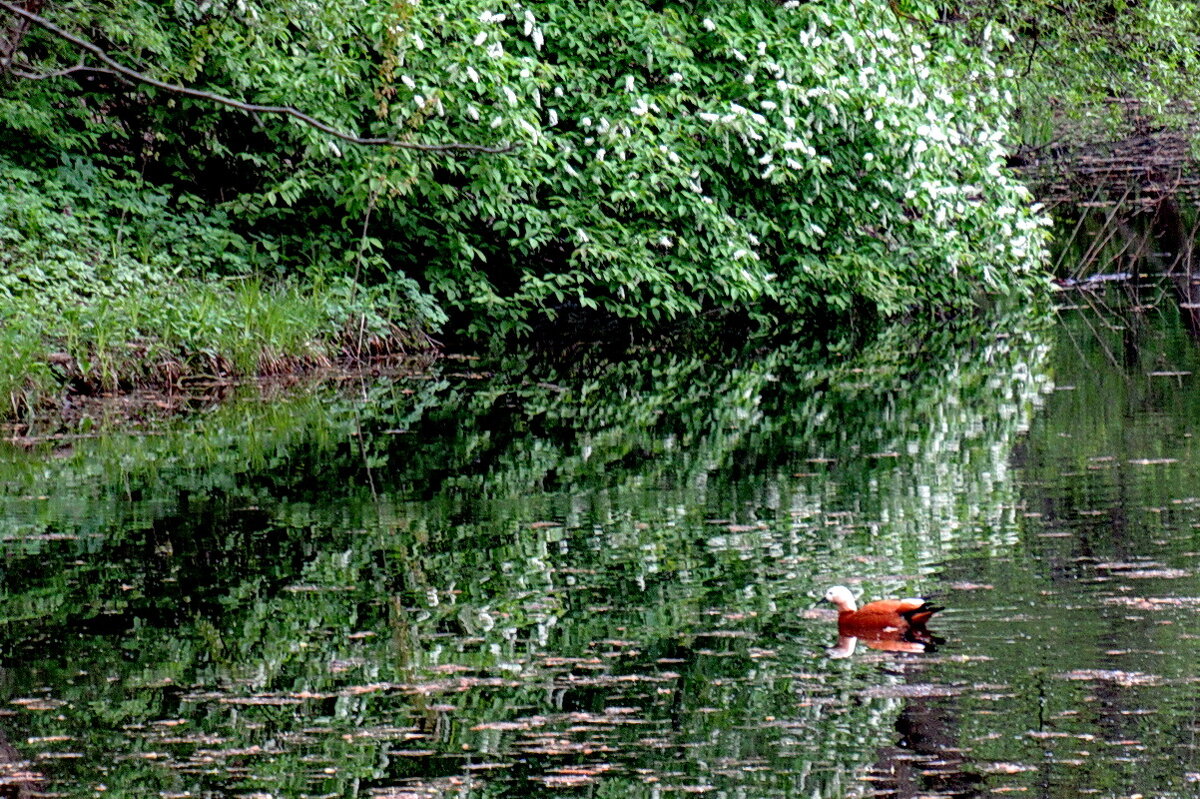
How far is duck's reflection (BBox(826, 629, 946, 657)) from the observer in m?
6.62

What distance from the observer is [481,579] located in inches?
322

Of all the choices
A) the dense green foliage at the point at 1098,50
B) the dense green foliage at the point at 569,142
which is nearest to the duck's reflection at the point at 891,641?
the dense green foliage at the point at 569,142

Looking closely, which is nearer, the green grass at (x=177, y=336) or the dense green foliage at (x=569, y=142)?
the green grass at (x=177, y=336)

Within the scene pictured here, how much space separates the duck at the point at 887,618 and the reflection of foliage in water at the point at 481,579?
131 millimetres

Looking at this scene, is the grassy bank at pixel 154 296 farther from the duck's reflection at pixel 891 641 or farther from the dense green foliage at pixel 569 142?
the duck's reflection at pixel 891 641

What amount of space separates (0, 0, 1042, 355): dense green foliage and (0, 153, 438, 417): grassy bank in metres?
0.26

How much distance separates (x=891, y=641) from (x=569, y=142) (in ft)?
41.6

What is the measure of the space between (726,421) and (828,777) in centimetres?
866

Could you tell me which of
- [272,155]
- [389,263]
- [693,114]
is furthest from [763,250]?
[272,155]

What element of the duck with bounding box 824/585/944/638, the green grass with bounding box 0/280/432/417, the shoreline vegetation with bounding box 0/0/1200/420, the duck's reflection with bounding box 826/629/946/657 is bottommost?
the duck's reflection with bounding box 826/629/946/657

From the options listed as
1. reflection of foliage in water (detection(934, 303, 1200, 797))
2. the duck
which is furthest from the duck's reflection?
reflection of foliage in water (detection(934, 303, 1200, 797))

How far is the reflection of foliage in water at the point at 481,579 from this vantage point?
5.65 metres

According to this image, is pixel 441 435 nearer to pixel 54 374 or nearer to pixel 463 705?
pixel 54 374

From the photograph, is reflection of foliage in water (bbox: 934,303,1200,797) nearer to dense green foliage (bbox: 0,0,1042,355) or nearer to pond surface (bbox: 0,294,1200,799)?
pond surface (bbox: 0,294,1200,799)
